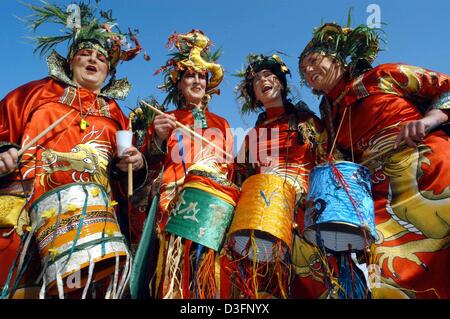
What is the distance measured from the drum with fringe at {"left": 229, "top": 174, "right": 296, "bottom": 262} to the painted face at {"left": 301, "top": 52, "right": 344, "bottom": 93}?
1.60 m

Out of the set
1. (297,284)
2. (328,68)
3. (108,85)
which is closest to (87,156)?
(108,85)

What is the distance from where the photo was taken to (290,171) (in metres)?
4.06

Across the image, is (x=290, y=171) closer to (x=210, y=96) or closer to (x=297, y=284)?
(x=297, y=284)

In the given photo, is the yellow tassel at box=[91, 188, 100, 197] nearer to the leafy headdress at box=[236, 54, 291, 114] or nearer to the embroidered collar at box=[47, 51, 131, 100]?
the embroidered collar at box=[47, 51, 131, 100]

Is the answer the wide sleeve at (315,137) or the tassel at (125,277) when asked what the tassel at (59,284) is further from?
the wide sleeve at (315,137)

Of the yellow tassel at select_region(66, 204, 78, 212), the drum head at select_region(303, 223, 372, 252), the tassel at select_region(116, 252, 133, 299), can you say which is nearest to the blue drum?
the drum head at select_region(303, 223, 372, 252)

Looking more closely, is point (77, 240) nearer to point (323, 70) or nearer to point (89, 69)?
point (89, 69)

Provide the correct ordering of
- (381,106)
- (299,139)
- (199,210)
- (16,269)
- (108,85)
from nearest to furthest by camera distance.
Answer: (199,210), (16,269), (381,106), (299,139), (108,85)

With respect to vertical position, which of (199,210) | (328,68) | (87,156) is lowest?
(199,210)

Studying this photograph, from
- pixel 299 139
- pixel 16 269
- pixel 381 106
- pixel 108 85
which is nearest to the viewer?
pixel 16 269

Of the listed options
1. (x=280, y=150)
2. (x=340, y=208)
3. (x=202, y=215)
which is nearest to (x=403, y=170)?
(x=340, y=208)

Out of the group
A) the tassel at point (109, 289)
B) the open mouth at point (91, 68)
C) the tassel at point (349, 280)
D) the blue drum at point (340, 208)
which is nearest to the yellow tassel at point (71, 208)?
the tassel at point (109, 289)

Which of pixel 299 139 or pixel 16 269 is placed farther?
pixel 299 139

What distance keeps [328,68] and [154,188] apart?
1964 millimetres
